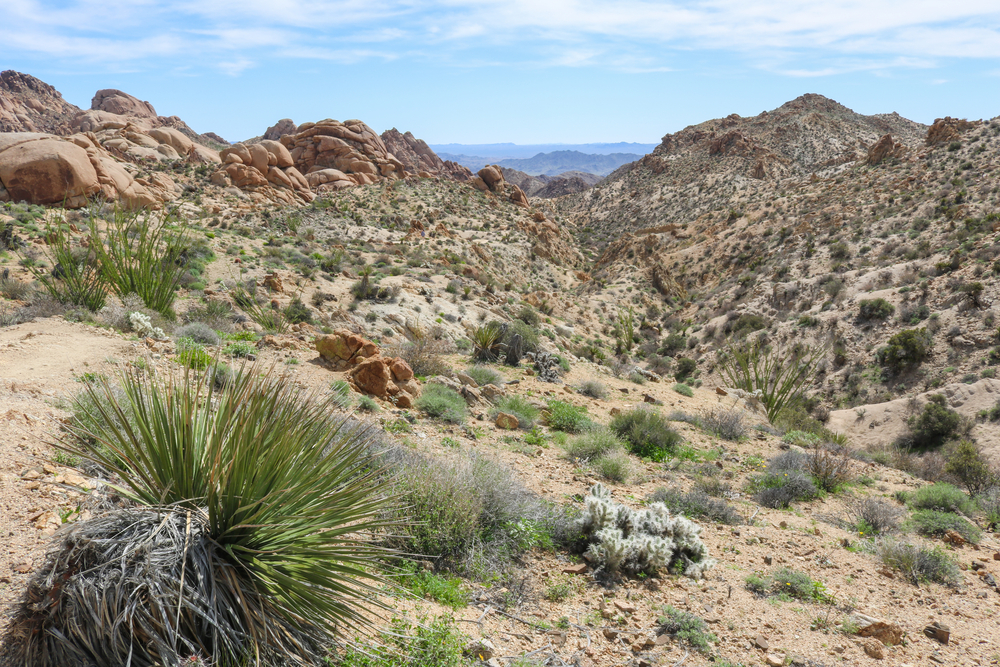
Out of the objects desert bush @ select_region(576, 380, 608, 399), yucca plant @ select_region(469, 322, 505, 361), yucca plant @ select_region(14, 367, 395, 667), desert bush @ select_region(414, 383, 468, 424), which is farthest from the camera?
yucca plant @ select_region(469, 322, 505, 361)

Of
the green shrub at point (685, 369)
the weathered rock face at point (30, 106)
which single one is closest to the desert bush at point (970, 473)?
the green shrub at point (685, 369)

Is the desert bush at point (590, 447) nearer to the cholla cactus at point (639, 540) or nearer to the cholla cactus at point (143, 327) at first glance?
the cholla cactus at point (639, 540)

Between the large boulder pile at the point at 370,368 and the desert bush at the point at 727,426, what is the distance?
6023 mm

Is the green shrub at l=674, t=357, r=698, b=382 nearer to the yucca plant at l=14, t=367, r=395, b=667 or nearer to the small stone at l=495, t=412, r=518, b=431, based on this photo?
the small stone at l=495, t=412, r=518, b=431

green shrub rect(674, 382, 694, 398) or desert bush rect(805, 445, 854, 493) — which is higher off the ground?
desert bush rect(805, 445, 854, 493)

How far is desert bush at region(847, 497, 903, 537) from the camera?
6398 millimetres

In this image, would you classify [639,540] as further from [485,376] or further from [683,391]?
[683,391]

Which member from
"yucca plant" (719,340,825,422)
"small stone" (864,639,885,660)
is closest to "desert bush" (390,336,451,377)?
"small stone" (864,639,885,660)

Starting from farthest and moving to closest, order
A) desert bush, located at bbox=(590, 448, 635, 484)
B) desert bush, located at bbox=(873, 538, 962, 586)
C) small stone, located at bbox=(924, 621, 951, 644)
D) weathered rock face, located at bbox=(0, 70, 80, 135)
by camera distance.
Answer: weathered rock face, located at bbox=(0, 70, 80, 135) → desert bush, located at bbox=(590, 448, 635, 484) → desert bush, located at bbox=(873, 538, 962, 586) → small stone, located at bbox=(924, 621, 951, 644)

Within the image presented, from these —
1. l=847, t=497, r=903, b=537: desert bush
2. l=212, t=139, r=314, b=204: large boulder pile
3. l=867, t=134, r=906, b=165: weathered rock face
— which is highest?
l=867, t=134, r=906, b=165: weathered rock face

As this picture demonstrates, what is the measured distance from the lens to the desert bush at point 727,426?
10.3 m

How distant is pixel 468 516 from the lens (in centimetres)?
471

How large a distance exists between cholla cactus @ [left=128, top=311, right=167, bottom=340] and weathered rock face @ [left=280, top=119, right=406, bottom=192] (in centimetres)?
3736

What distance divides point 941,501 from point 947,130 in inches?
1507
